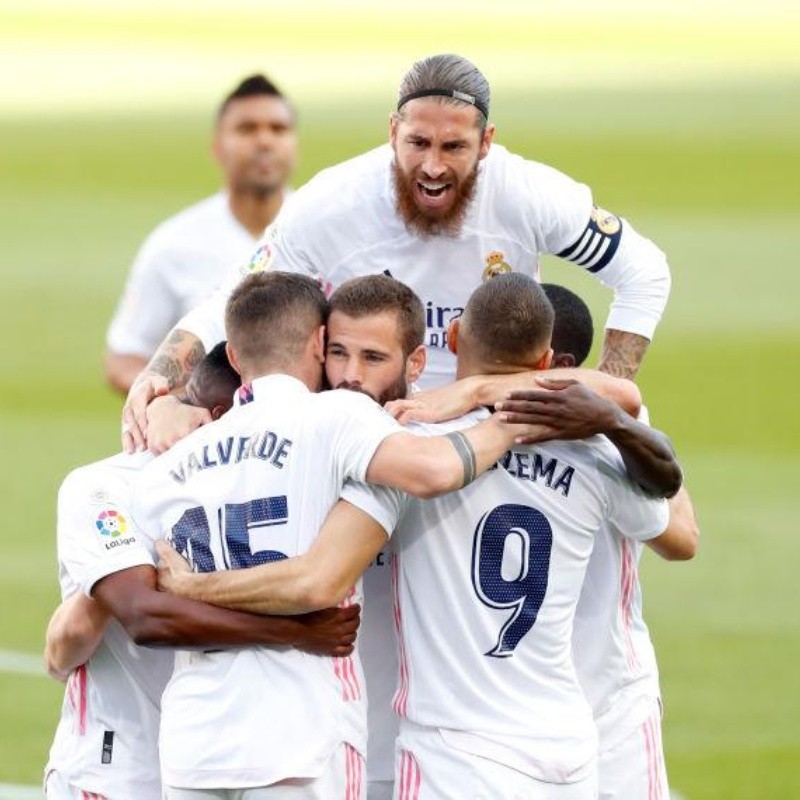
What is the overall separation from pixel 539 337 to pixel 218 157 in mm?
5132

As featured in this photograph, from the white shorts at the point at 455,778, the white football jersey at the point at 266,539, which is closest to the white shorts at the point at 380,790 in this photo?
the white shorts at the point at 455,778

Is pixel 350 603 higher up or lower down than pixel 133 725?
higher up

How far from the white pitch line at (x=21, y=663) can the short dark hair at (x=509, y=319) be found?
3993 millimetres

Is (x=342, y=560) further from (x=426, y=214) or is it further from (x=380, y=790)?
(x=426, y=214)

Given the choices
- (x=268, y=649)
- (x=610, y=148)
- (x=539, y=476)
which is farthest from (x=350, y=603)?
(x=610, y=148)

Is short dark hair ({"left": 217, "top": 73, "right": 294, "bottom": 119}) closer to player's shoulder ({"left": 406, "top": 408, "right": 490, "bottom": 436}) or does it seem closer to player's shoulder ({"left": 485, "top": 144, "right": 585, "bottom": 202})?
player's shoulder ({"left": 485, "top": 144, "right": 585, "bottom": 202})

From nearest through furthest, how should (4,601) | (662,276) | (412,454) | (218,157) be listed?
(412,454)
(662,276)
(4,601)
(218,157)

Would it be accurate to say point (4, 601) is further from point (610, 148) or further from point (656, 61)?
point (656, 61)

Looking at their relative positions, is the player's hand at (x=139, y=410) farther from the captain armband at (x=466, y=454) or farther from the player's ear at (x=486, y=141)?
the player's ear at (x=486, y=141)

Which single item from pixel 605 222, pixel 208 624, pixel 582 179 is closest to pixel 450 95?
pixel 605 222

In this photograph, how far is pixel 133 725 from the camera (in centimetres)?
459

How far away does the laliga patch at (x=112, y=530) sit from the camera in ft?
14.2

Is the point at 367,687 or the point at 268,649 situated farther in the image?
the point at 367,687

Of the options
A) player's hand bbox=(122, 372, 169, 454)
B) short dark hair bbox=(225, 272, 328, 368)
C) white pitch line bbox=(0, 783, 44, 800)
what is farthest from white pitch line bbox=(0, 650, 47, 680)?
short dark hair bbox=(225, 272, 328, 368)
